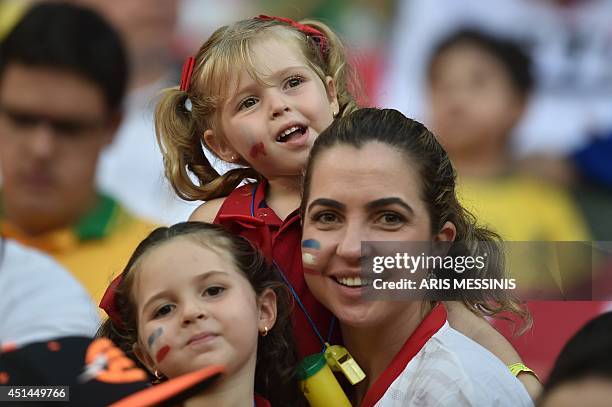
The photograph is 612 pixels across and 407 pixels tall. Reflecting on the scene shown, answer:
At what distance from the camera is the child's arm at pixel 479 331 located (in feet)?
8.20

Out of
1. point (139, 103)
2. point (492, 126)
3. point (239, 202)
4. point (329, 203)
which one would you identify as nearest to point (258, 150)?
point (239, 202)

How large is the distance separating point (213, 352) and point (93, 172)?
309 centimetres

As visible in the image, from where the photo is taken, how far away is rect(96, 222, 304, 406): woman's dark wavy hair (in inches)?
93.1

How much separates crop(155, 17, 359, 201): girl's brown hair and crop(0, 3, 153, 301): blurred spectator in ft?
6.39

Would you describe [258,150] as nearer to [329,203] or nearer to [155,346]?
[329,203]

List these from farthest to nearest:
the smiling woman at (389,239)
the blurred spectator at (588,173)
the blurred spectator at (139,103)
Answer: the blurred spectator at (588,173) → the blurred spectator at (139,103) → the smiling woman at (389,239)

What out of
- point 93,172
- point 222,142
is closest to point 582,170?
point 93,172

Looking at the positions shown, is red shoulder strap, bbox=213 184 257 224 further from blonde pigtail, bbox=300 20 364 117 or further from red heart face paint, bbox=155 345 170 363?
red heart face paint, bbox=155 345 170 363

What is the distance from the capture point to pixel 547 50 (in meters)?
5.93

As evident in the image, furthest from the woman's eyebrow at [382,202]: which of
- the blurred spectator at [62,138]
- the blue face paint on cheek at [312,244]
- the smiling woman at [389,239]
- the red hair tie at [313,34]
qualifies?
the blurred spectator at [62,138]

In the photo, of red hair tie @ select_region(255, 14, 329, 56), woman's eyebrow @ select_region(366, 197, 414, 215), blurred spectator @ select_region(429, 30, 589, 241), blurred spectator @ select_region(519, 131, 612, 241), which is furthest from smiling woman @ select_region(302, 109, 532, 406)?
blurred spectator @ select_region(519, 131, 612, 241)

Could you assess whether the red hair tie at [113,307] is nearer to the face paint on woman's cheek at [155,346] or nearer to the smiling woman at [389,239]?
the face paint on woman's cheek at [155,346]

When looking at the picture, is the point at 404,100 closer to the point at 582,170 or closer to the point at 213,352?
the point at 582,170

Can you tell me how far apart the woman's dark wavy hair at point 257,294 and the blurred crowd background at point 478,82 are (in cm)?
288
